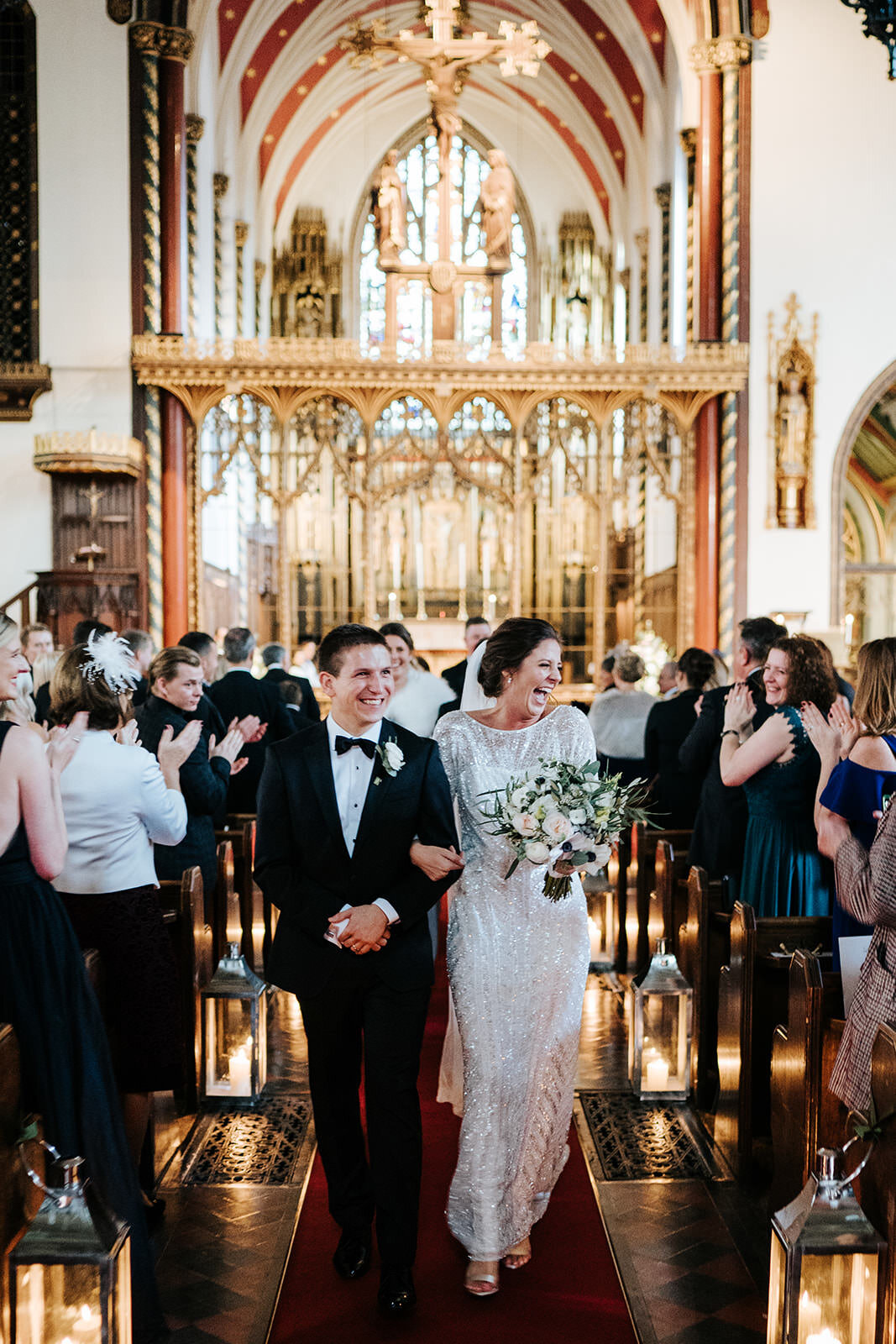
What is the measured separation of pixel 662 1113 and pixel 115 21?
1344 centimetres

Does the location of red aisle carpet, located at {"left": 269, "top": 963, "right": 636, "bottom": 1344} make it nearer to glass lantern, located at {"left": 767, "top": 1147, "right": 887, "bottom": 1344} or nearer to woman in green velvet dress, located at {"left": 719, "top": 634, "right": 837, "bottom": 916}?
glass lantern, located at {"left": 767, "top": 1147, "right": 887, "bottom": 1344}

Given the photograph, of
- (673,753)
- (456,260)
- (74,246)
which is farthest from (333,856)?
(456,260)

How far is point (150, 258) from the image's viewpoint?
13398 millimetres

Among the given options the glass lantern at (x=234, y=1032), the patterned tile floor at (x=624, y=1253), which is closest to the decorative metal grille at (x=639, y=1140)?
the patterned tile floor at (x=624, y=1253)

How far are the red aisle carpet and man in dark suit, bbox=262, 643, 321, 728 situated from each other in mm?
3446

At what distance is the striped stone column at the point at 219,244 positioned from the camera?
17.8 m

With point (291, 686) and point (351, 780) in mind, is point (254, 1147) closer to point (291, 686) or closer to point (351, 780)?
point (351, 780)

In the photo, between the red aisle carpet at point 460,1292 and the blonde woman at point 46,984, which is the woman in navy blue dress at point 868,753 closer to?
the red aisle carpet at point 460,1292

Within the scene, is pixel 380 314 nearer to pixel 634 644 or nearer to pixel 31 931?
pixel 634 644

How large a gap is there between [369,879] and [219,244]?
56.5ft

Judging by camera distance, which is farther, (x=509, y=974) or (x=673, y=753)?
(x=673, y=753)

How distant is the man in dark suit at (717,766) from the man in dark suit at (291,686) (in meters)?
2.55

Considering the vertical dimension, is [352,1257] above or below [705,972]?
below

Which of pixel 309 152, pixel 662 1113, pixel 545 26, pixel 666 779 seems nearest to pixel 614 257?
pixel 545 26
